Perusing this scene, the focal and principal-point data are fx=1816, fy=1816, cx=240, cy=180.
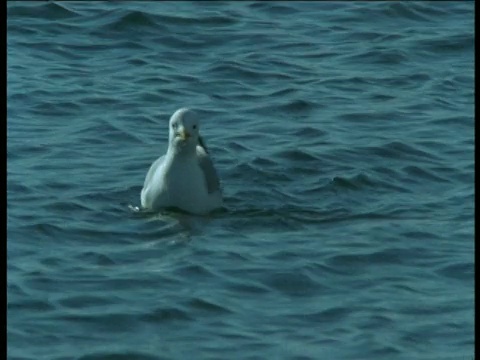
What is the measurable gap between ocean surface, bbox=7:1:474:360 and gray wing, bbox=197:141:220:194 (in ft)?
0.74

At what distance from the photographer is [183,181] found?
13.4 m

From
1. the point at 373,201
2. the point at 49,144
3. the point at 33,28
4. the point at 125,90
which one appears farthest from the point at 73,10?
the point at 373,201

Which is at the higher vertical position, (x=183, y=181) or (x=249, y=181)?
(x=183, y=181)

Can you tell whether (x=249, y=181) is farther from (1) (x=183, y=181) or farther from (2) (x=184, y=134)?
(2) (x=184, y=134)

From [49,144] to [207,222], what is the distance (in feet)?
7.74

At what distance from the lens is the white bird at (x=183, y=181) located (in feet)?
43.7

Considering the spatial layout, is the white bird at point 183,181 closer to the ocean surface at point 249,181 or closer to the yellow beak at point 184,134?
the yellow beak at point 184,134

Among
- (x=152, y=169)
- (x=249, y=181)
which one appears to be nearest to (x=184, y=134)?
(x=152, y=169)

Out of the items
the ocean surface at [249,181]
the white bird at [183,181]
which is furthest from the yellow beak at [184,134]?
the ocean surface at [249,181]

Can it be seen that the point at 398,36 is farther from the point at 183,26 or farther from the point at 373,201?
the point at 373,201

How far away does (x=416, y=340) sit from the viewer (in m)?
10.7

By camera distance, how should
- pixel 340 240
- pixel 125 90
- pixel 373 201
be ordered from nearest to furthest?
pixel 340 240 → pixel 373 201 → pixel 125 90

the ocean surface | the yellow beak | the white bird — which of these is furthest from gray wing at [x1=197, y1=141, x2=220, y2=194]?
the yellow beak

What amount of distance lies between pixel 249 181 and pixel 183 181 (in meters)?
1.03
